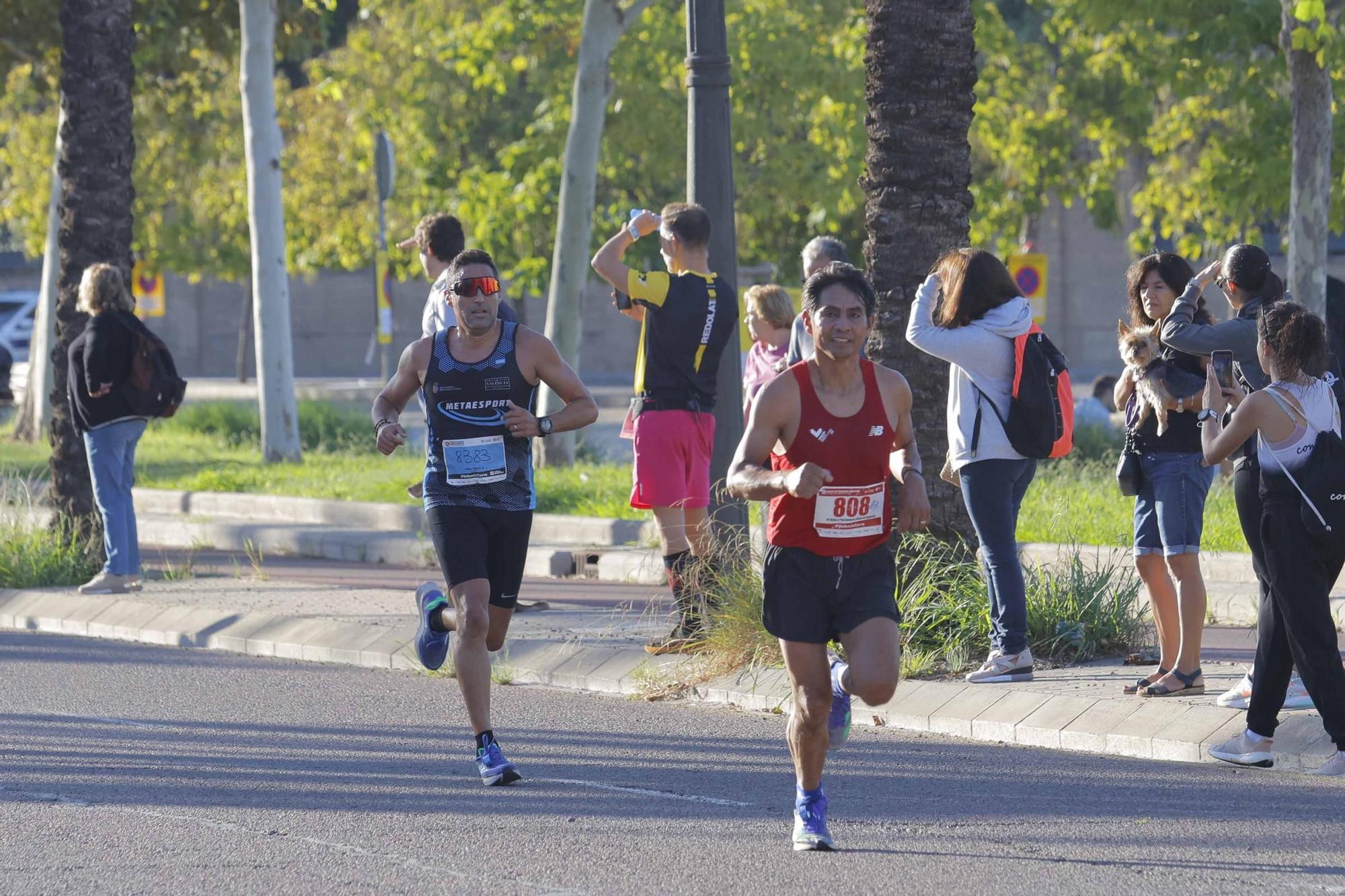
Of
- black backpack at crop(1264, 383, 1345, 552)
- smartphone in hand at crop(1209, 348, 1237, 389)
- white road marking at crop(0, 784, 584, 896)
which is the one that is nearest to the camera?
white road marking at crop(0, 784, 584, 896)

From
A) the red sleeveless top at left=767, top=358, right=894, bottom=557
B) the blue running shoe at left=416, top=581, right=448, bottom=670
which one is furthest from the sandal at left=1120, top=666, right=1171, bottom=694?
the blue running shoe at left=416, top=581, right=448, bottom=670

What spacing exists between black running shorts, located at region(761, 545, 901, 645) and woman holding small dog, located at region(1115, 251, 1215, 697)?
8.10ft

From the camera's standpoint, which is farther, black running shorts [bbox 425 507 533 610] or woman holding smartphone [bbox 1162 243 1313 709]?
woman holding smartphone [bbox 1162 243 1313 709]

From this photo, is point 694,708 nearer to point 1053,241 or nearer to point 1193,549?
point 1193,549

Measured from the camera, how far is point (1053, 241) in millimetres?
47406

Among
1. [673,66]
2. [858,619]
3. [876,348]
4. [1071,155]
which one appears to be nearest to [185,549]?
[876,348]

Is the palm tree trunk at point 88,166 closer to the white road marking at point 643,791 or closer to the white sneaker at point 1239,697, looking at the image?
the white road marking at point 643,791

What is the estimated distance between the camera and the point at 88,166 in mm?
13031

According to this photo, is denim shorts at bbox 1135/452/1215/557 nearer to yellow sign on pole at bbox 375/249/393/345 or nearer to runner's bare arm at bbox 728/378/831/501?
runner's bare arm at bbox 728/378/831/501

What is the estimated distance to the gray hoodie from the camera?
8.30 metres

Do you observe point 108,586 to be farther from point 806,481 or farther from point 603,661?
point 806,481

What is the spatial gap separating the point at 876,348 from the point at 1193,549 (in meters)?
2.13

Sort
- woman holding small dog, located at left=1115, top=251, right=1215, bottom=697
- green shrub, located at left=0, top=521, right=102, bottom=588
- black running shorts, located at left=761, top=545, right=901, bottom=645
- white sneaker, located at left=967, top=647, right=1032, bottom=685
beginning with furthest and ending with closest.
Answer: green shrub, located at left=0, top=521, right=102, bottom=588, white sneaker, located at left=967, top=647, right=1032, bottom=685, woman holding small dog, located at left=1115, top=251, right=1215, bottom=697, black running shorts, located at left=761, top=545, right=901, bottom=645

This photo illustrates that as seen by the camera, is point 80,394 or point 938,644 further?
point 80,394
